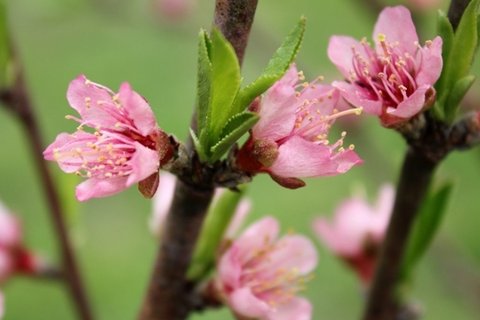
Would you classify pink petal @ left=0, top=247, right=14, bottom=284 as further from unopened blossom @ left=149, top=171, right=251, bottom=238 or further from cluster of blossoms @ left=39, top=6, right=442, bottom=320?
cluster of blossoms @ left=39, top=6, right=442, bottom=320

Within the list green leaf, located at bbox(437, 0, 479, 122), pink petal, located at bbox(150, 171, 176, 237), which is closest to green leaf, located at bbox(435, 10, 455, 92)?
green leaf, located at bbox(437, 0, 479, 122)

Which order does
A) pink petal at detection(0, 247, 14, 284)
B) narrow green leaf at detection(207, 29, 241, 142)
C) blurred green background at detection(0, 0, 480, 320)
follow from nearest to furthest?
narrow green leaf at detection(207, 29, 241, 142)
pink petal at detection(0, 247, 14, 284)
blurred green background at detection(0, 0, 480, 320)

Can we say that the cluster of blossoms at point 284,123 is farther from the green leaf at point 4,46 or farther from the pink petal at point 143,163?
the green leaf at point 4,46

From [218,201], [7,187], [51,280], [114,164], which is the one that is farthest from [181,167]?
[7,187]

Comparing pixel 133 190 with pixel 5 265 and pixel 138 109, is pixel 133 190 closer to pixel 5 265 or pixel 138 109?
pixel 5 265

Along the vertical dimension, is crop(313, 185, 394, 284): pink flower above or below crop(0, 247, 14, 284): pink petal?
above

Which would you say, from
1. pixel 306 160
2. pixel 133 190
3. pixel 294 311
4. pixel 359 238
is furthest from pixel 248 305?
pixel 133 190
